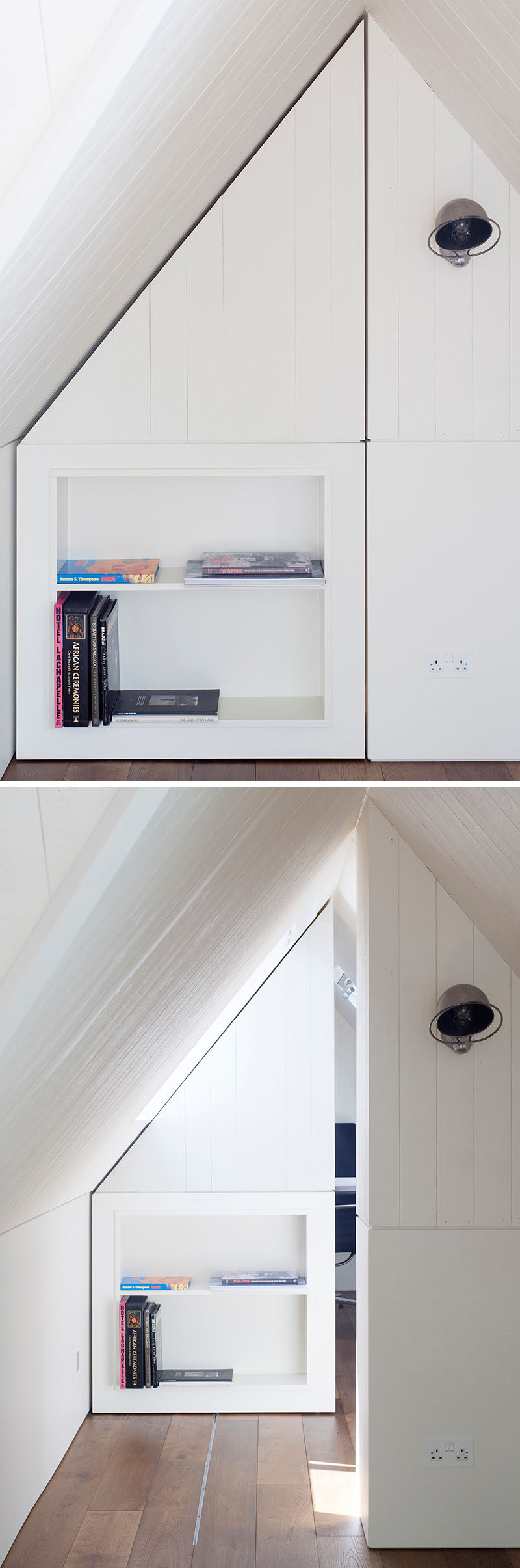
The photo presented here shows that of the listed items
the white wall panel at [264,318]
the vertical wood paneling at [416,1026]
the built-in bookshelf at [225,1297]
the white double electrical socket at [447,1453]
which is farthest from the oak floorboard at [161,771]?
the built-in bookshelf at [225,1297]

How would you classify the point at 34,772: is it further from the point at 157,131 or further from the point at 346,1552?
the point at 346,1552

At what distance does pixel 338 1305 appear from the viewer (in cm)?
648

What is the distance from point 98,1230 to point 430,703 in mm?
3285

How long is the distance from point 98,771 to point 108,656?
0.33 metres

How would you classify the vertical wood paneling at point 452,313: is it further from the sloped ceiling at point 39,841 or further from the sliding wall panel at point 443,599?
the sloped ceiling at point 39,841

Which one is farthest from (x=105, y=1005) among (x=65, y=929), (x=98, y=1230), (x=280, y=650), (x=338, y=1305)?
(x=338, y=1305)

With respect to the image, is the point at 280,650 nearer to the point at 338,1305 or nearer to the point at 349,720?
the point at 349,720

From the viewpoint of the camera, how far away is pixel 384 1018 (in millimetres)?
3422

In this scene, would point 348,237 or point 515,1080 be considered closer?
point 348,237

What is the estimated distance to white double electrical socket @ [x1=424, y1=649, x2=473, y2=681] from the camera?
309 centimetres

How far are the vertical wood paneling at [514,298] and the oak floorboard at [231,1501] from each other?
373 centimetres

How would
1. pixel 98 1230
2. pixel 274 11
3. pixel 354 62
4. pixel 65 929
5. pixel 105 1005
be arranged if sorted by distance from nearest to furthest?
pixel 65 929 < pixel 105 1005 < pixel 274 11 < pixel 354 62 < pixel 98 1230

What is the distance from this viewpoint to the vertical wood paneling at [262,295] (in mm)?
2994

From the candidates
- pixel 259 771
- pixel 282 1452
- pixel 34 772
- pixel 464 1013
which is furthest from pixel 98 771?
pixel 282 1452
